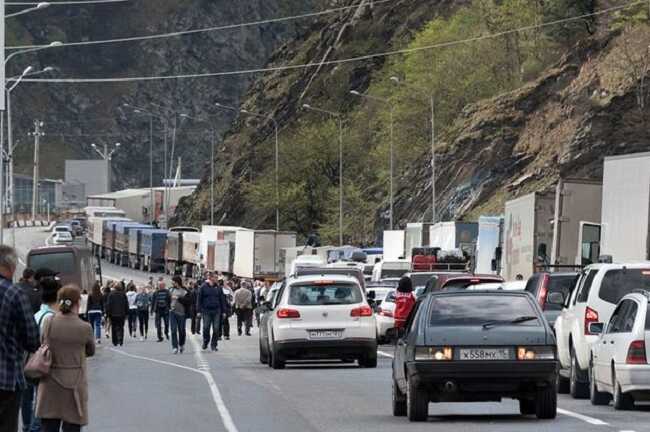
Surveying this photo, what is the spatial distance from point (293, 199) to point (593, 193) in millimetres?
86582

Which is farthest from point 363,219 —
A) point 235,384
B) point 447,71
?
point 235,384

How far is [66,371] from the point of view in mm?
15164

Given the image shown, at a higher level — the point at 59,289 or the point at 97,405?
the point at 59,289

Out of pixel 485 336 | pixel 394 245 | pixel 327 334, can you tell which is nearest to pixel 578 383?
pixel 485 336

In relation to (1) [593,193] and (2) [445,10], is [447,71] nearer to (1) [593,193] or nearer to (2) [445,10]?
(2) [445,10]

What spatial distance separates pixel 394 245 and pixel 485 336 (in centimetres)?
5445

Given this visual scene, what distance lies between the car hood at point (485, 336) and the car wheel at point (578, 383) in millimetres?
5470

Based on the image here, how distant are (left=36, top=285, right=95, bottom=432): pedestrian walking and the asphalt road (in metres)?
4.40

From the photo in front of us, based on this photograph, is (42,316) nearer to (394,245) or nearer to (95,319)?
(95,319)

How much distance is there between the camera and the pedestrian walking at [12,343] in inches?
510

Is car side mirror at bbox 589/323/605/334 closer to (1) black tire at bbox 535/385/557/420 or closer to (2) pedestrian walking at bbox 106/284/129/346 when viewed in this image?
(1) black tire at bbox 535/385/557/420

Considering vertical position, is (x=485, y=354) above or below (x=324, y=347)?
above

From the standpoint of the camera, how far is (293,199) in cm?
12862

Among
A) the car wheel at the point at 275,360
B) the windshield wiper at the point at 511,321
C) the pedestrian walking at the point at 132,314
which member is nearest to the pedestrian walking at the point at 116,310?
the pedestrian walking at the point at 132,314
